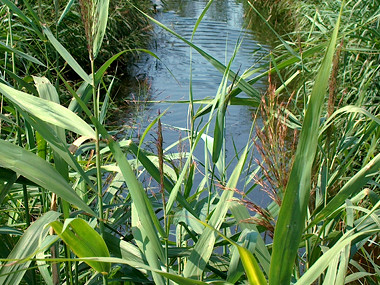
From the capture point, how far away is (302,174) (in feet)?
2.41

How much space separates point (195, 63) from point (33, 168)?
609 cm

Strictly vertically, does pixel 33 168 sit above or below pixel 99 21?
below

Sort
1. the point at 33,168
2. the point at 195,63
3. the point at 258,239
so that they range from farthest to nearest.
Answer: the point at 195,63, the point at 258,239, the point at 33,168

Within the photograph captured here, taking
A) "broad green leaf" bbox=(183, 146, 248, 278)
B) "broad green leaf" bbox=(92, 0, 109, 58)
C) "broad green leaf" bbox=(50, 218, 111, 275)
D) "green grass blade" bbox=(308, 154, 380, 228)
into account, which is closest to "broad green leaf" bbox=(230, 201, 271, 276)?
"broad green leaf" bbox=(183, 146, 248, 278)

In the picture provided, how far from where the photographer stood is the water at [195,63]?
4.74 meters

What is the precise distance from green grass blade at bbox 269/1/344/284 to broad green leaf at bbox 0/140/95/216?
357 mm

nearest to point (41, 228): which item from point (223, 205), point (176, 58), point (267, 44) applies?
point (223, 205)

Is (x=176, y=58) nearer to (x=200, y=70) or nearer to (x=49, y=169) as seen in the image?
(x=200, y=70)

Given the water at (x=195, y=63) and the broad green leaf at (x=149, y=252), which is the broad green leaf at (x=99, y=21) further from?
the water at (x=195, y=63)

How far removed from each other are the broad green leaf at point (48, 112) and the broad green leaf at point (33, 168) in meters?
0.11

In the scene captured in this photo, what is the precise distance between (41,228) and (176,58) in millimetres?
6217

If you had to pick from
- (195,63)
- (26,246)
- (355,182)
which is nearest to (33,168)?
(26,246)

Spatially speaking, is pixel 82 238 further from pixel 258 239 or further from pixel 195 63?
pixel 195 63

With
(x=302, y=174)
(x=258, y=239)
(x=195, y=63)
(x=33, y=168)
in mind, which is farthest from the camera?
(x=195, y=63)
